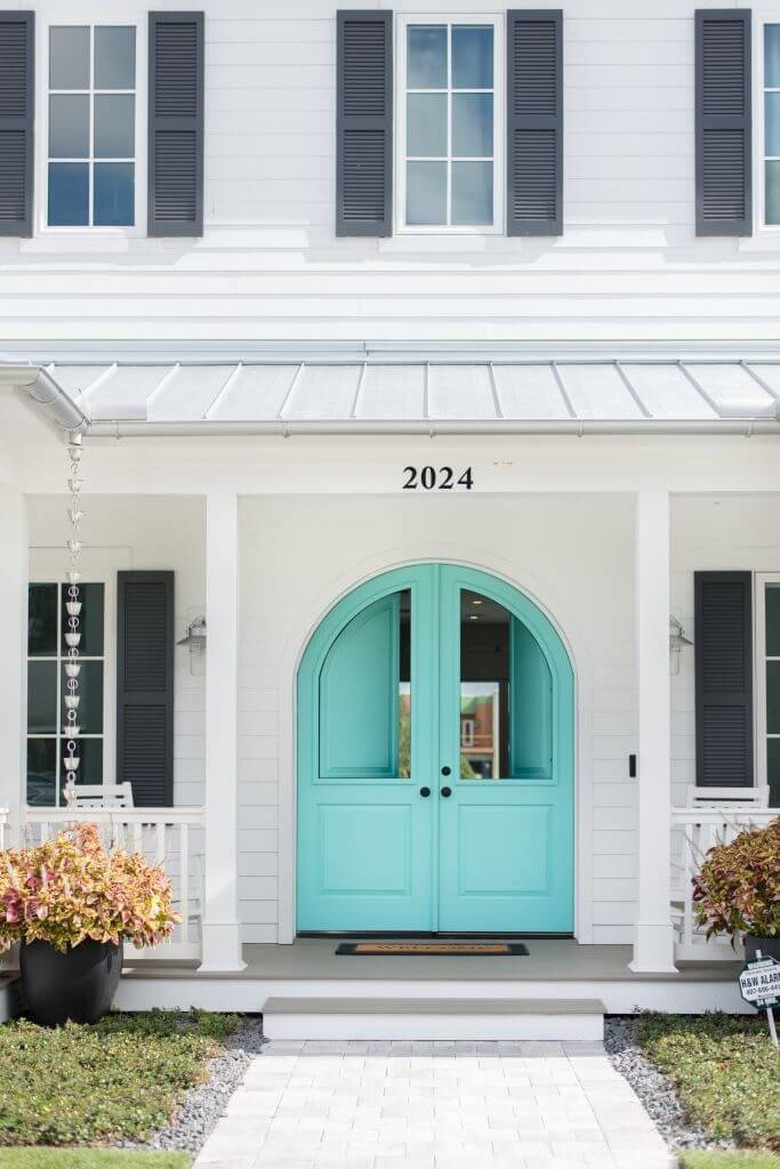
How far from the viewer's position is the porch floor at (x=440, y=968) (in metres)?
7.93

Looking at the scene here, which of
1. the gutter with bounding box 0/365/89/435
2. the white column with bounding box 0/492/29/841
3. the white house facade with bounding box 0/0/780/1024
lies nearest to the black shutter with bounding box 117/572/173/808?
the white house facade with bounding box 0/0/780/1024

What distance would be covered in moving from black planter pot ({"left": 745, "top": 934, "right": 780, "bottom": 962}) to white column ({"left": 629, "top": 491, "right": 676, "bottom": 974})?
1.57 feet

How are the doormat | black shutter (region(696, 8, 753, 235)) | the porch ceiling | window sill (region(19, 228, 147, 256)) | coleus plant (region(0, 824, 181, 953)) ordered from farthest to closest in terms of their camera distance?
window sill (region(19, 228, 147, 256)) → black shutter (region(696, 8, 753, 235)) → the doormat → the porch ceiling → coleus plant (region(0, 824, 181, 953))

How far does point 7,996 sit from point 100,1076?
1365 millimetres

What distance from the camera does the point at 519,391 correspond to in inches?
334

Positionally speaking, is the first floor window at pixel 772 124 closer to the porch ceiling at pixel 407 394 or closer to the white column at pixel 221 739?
the porch ceiling at pixel 407 394

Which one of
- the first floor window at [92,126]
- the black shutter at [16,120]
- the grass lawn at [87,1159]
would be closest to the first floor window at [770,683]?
the first floor window at [92,126]

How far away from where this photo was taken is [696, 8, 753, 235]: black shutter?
966 cm

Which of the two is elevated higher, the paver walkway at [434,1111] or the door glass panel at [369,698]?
the door glass panel at [369,698]

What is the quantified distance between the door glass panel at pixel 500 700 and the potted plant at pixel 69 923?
260 cm

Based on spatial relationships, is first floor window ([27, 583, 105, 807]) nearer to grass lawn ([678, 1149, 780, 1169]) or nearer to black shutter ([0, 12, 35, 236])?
black shutter ([0, 12, 35, 236])

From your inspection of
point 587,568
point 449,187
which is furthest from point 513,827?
point 449,187

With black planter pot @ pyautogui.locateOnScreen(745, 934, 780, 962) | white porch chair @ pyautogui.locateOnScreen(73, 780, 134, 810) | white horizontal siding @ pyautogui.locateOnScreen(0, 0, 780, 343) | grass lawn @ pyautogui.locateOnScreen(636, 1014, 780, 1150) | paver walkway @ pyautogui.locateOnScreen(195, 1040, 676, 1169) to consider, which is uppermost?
white horizontal siding @ pyautogui.locateOnScreen(0, 0, 780, 343)

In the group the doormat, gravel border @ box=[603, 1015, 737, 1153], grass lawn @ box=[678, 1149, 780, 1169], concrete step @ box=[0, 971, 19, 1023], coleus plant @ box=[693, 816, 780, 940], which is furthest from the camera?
the doormat
